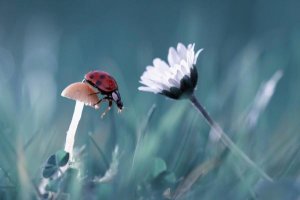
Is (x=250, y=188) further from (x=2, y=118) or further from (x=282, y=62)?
(x=282, y=62)

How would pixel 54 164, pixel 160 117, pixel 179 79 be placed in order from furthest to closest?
1. pixel 160 117
2. pixel 179 79
3. pixel 54 164

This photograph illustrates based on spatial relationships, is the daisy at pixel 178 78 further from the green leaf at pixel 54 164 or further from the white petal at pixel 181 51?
the green leaf at pixel 54 164

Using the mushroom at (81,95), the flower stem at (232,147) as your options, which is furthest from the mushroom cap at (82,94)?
the flower stem at (232,147)

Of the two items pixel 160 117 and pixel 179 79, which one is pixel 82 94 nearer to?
pixel 179 79

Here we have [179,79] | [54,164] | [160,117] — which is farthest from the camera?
[160,117]

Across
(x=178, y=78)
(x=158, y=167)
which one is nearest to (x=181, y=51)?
(x=178, y=78)

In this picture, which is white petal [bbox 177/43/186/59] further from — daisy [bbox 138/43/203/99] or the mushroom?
the mushroom

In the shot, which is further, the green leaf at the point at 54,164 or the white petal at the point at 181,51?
the white petal at the point at 181,51
